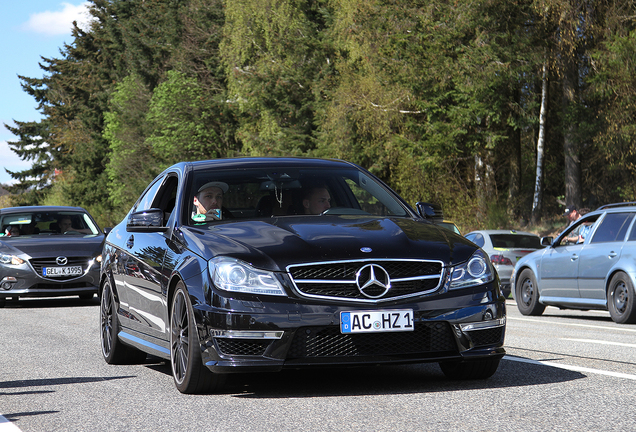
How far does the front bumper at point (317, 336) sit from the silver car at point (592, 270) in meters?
7.86

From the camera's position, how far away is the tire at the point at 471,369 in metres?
6.61

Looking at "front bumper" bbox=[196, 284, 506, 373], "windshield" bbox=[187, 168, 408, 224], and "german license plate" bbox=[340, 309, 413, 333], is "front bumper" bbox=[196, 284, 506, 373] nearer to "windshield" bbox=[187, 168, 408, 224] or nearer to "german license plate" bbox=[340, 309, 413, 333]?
"german license plate" bbox=[340, 309, 413, 333]

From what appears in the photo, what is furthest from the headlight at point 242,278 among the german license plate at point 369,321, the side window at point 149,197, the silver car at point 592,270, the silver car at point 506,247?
the silver car at point 506,247

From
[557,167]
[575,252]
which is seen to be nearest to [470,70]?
[557,167]

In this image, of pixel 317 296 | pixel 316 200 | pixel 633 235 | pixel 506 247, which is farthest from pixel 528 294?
pixel 317 296

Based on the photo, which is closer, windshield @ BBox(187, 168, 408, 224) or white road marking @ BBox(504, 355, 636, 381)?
white road marking @ BBox(504, 355, 636, 381)

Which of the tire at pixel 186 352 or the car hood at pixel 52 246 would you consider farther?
the car hood at pixel 52 246

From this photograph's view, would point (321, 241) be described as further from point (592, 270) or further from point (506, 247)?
point (506, 247)

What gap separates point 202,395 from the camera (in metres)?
6.38

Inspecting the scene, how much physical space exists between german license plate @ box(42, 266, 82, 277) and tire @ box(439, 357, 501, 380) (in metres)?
11.0

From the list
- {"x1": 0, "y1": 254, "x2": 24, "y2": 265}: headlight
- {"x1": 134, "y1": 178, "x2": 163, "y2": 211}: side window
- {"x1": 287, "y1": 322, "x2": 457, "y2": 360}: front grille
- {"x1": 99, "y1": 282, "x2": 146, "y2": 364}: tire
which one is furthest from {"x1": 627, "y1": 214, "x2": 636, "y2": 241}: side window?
{"x1": 0, "y1": 254, "x2": 24, "y2": 265}: headlight

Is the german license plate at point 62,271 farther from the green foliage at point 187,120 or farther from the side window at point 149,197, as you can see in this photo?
the green foliage at point 187,120

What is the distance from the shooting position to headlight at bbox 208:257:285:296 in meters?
5.95

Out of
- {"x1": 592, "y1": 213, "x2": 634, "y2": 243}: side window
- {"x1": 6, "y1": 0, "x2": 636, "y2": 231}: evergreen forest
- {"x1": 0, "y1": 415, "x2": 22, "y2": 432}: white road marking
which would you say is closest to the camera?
{"x1": 0, "y1": 415, "x2": 22, "y2": 432}: white road marking
